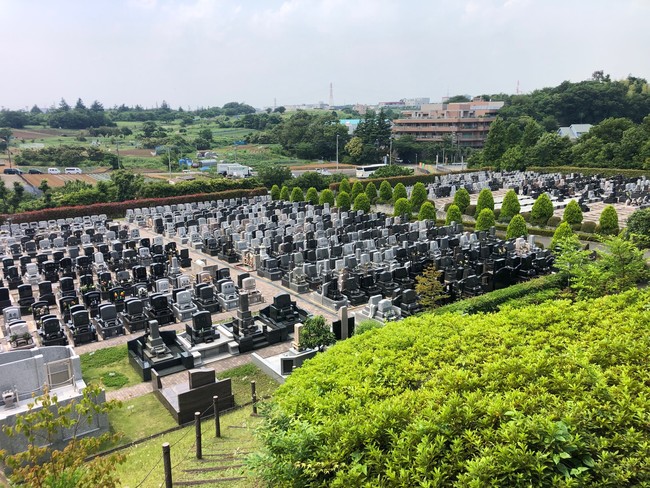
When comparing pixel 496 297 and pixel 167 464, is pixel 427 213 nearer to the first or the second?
pixel 496 297

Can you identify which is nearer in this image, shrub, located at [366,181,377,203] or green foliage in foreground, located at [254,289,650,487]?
green foliage in foreground, located at [254,289,650,487]

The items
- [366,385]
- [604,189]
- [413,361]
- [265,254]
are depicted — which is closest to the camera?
[366,385]

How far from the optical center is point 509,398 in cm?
495

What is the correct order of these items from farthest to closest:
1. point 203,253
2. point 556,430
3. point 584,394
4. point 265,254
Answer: point 203,253 < point 265,254 < point 584,394 < point 556,430

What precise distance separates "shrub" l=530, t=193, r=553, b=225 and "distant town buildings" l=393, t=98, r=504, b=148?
55.9 m

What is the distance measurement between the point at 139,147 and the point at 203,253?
85541 millimetres

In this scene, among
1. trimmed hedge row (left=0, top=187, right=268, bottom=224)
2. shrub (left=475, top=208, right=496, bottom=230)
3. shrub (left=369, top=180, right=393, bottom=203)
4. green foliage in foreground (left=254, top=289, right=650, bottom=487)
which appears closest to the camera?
green foliage in foreground (left=254, top=289, right=650, bottom=487)

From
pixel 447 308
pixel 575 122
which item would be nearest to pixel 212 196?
pixel 447 308

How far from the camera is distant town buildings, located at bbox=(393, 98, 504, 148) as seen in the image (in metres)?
87.2

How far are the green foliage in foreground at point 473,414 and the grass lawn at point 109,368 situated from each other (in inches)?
301

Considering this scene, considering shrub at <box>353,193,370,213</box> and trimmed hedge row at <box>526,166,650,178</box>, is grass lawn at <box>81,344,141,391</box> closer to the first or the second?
shrub at <box>353,193,370,213</box>

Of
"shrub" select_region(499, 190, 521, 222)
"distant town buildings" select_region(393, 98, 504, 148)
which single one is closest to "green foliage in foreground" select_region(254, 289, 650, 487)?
"shrub" select_region(499, 190, 521, 222)

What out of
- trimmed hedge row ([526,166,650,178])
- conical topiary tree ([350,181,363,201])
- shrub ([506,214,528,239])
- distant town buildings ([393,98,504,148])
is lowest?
shrub ([506,214,528,239])

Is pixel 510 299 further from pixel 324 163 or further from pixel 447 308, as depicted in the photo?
pixel 324 163
